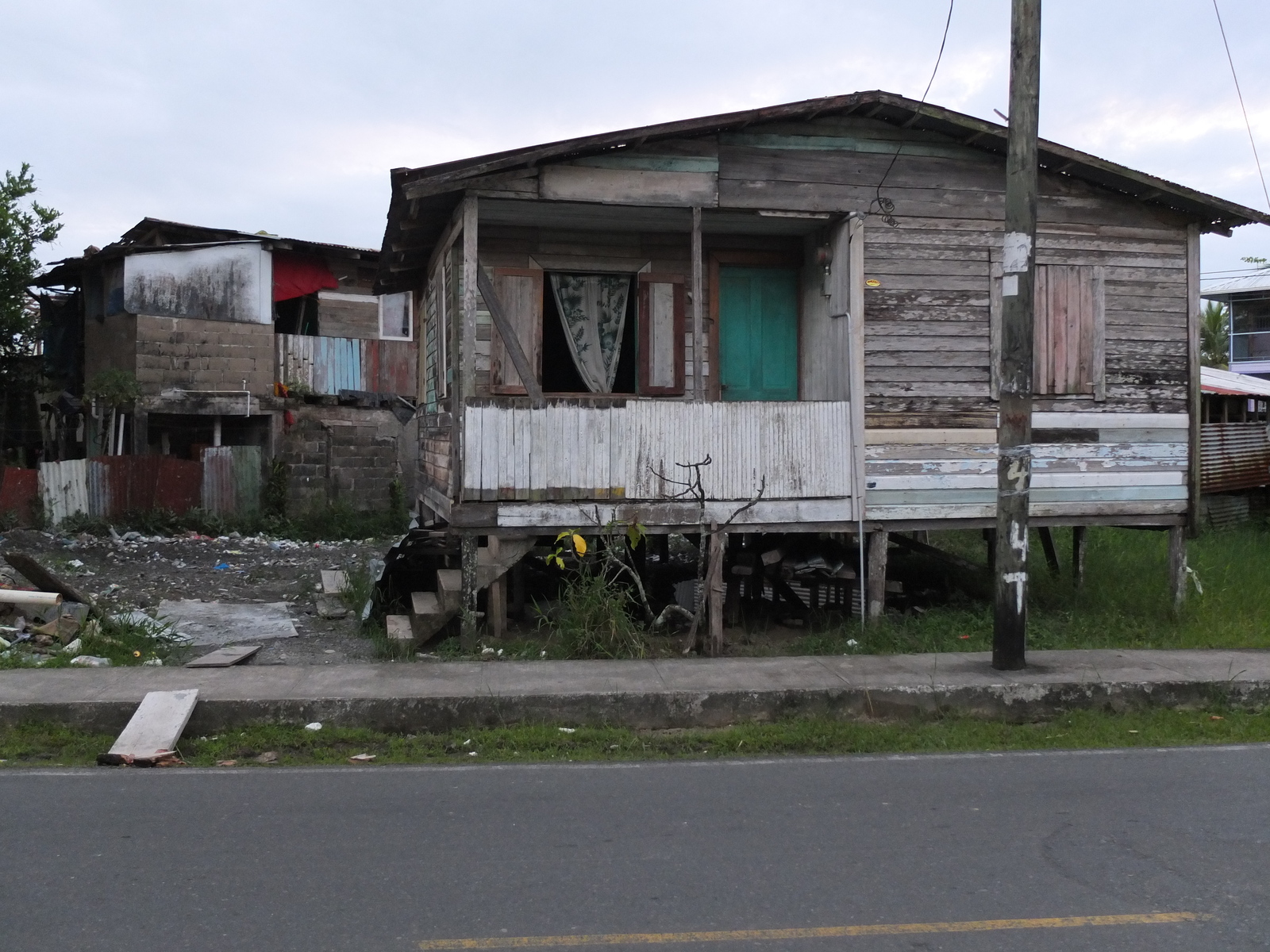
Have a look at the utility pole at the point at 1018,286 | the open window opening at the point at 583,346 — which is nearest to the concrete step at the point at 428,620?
the open window opening at the point at 583,346

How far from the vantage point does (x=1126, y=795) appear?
5930 mm

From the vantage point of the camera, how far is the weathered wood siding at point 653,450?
944 cm

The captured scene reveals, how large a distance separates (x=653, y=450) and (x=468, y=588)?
2.01 meters

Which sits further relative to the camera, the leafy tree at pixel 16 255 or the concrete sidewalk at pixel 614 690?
the leafy tree at pixel 16 255

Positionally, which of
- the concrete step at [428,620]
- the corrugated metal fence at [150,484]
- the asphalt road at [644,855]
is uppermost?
the corrugated metal fence at [150,484]

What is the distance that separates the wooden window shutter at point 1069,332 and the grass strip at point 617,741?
3.84 meters

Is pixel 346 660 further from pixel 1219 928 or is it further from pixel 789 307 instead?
pixel 1219 928

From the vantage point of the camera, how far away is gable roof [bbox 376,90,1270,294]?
9148 mm

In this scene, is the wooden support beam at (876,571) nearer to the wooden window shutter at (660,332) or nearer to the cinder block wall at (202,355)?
the wooden window shutter at (660,332)

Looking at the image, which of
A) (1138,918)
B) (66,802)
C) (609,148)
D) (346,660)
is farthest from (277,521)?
(1138,918)

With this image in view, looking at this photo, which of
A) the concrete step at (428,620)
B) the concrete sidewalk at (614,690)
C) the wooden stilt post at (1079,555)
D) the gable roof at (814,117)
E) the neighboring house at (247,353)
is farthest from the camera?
the neighboring house at (247,353)

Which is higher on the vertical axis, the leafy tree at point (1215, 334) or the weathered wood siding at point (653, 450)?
the leafy tree at point (1215, 334)

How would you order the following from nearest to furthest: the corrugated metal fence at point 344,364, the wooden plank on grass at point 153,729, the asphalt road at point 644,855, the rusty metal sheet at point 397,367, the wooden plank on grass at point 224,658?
the asphalt road at point 644,855 < the wooden plank on grass at point 153,729 < the wooden plank on grass at point 224,658 < the corrugated metal fence at point 344,364 < the rusty metal sheet at point 397,367

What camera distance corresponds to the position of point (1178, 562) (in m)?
11.0
